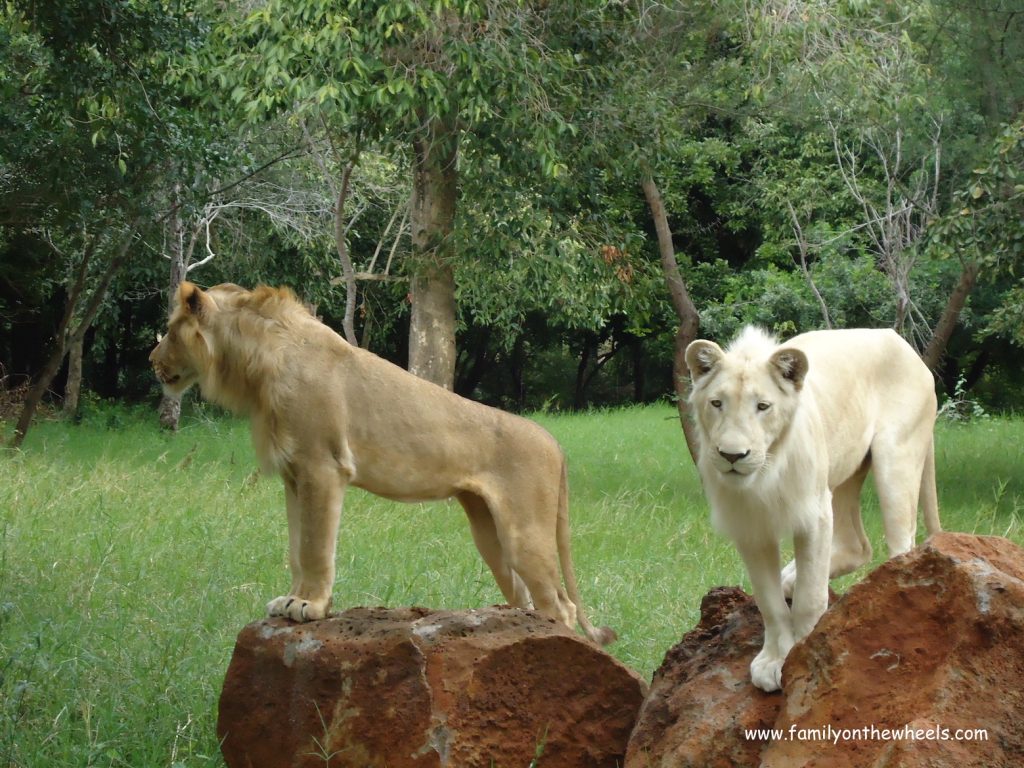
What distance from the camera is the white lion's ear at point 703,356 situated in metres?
4.07

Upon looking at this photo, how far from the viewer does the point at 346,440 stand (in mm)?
5367

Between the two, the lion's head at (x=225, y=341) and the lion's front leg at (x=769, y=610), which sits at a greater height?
the lion's head at (x=225, y=341)

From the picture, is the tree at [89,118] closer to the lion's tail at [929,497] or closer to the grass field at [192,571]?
the grass field at [192,571]

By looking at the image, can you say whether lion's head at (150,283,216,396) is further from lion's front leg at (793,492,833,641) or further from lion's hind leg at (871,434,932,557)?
lion's hind leg at (871,434,932,557)

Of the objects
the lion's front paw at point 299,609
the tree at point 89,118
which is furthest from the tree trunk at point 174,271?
the lion's front paw at point 299,609

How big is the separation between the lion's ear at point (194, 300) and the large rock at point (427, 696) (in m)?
1.53

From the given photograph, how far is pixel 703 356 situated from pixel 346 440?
1905 millimetres

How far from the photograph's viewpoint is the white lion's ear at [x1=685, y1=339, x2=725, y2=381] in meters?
4.07

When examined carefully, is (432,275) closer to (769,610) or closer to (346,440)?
(346,440)

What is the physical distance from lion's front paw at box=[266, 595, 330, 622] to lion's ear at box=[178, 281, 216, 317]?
1396mm

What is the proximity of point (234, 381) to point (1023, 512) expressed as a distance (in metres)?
8.33

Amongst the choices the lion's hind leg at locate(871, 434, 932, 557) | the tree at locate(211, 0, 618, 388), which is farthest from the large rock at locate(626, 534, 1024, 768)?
the tree at locate(211, 0, 618, 388)

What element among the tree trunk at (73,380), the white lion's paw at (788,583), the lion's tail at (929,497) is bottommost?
the tree trunk at (73,380)

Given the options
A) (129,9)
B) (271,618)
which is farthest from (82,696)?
(129,9)
